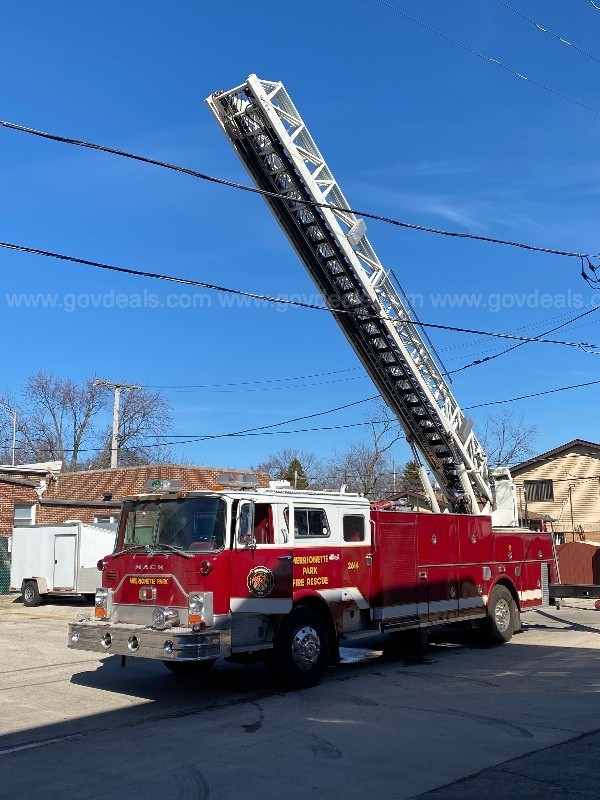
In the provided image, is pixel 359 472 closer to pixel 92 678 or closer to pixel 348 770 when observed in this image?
pixel 92 678

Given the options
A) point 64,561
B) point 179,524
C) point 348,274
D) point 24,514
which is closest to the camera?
point 179,524

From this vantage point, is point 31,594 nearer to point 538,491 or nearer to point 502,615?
point 502,615

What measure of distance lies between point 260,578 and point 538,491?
33889 millimetres

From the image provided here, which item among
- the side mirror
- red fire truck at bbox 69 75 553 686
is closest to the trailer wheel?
red fire truck at bbox 69 75 553 686

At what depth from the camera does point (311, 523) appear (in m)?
10.1

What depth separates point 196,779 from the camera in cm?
621

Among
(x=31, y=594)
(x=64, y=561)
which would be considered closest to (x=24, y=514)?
(x=31, y=594)

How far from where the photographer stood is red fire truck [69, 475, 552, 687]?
28.6 ft

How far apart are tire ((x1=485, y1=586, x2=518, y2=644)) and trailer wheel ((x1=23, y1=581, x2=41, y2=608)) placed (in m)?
13.6

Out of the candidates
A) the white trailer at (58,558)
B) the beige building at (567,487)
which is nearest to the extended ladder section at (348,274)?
the white trailer at (58,558)

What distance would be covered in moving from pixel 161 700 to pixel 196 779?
3133mm

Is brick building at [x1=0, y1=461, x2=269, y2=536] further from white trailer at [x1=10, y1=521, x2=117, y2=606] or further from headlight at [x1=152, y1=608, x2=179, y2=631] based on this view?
headlight at [x1=152, y1=608, x2=179, y2=631]

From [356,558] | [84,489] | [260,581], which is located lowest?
[260,581]

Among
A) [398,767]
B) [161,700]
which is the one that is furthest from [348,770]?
[161,700]
